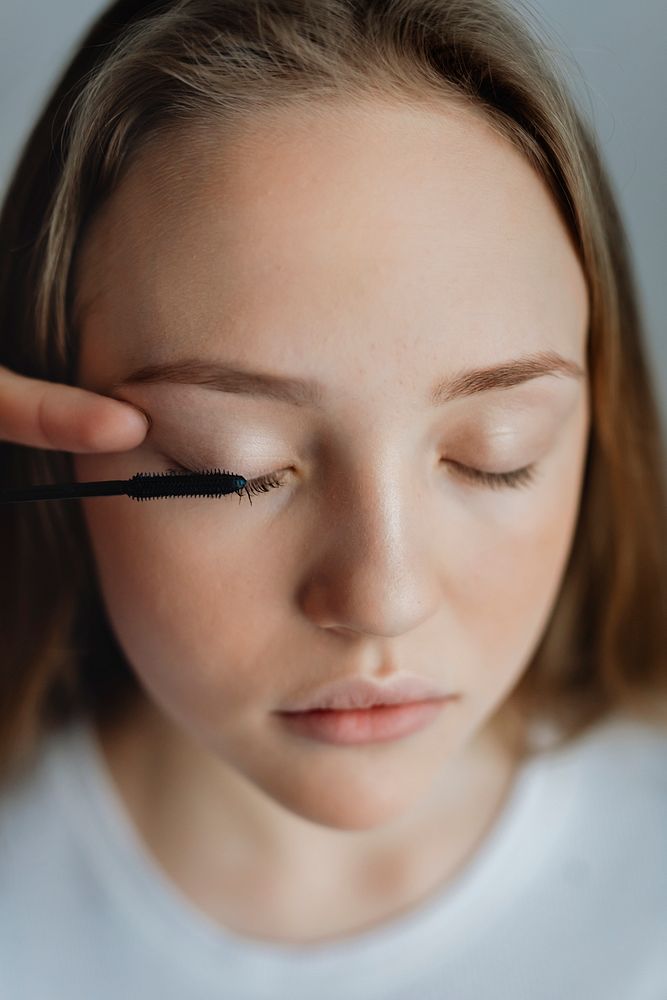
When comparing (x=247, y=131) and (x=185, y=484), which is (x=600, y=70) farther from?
(x=185, y=484)

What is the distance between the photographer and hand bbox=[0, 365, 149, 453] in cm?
57

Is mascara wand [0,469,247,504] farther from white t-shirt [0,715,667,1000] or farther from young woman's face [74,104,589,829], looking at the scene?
white t-shirt [0,715,667,1000]

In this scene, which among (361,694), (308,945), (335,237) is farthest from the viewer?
(308,945)

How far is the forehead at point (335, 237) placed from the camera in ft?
1.71

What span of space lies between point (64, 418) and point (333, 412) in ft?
0.55

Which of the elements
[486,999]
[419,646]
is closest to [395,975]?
[486,999]

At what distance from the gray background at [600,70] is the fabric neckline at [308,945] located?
477 mm

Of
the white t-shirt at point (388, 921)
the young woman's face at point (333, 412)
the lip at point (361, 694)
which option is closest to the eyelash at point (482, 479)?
the young woman's face at point (333, 412)

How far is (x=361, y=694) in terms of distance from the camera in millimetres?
636

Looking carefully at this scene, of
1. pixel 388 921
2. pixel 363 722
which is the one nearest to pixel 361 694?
pixel 363 722

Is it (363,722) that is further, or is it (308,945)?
(308,945)

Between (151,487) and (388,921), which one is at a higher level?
(151,487)

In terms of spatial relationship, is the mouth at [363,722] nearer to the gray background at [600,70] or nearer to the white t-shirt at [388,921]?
the white t-shirt at [388,921]

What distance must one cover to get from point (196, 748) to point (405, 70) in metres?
0.56
